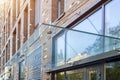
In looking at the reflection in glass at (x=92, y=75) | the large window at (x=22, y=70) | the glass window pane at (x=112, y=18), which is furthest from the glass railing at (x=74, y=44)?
the large window at (x=22, y=70)

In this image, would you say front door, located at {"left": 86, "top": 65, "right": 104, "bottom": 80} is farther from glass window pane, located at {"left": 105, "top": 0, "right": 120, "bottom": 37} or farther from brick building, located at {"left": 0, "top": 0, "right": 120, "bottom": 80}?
glass window pane, located at {"left": 105, "top": 0, "right": 120, "bottom": 37}

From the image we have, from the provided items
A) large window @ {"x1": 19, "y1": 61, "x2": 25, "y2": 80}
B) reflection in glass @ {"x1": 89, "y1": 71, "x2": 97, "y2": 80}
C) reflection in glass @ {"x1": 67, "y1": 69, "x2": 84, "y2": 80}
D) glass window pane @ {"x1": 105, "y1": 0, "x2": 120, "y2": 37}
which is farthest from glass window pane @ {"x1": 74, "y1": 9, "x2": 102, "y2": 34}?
large window @ {"x1": 19, "y1": 61, "x2": 25, "y2": 80}

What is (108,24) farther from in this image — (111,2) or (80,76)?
(80,76)

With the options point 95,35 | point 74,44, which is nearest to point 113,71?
point 95,35

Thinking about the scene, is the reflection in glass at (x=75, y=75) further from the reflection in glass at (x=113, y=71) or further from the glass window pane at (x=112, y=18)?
the glass window pane at (x=112, y=18)

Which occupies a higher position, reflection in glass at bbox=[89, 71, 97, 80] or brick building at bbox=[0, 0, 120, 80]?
brick building at bbox=[0, 0, 120, 80]

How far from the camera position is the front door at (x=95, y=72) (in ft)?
22.5

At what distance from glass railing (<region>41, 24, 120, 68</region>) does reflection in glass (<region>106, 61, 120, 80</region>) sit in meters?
0.31

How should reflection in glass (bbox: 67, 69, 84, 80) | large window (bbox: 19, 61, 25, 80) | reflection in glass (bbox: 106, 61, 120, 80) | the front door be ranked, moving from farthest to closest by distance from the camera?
large window (bbox: 19, 61, 25, 80) < reflection in glass (bbox: 67, 69, 84, 80) < the front door < reflection in glass (bbox: 106, 61, 120, 80)

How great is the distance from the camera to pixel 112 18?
654 cm

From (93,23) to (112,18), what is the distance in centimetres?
107

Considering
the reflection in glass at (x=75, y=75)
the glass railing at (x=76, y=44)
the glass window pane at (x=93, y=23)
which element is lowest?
the reflection in glass at (x=75, y=75)

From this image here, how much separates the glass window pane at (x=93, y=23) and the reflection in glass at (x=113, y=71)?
85cm

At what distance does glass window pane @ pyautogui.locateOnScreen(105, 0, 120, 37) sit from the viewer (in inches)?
248
